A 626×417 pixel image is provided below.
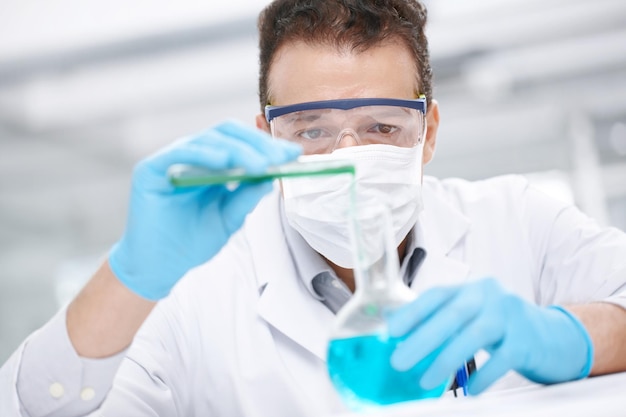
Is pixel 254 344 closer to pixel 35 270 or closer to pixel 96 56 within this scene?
pixel 96 56

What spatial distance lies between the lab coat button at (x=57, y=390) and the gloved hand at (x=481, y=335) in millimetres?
725

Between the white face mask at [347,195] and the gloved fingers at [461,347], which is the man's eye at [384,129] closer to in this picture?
the white face mask at [347,195]

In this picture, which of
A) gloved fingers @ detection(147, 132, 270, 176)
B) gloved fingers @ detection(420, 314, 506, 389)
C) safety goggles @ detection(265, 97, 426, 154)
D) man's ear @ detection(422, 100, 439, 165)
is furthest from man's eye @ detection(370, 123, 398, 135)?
gloved fingers @ detection(420, 314, 506, 389)

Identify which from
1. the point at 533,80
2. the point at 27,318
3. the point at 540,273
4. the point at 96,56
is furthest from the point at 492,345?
the point at 27,318

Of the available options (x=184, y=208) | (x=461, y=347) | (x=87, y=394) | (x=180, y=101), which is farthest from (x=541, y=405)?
(x=180, y=101)

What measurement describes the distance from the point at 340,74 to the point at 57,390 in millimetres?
1055

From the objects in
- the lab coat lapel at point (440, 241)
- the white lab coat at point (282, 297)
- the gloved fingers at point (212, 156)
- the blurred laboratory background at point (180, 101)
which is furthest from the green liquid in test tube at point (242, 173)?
the blurred laboratory background at point (180, 101)

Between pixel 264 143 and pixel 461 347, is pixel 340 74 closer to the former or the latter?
pixel 264 143

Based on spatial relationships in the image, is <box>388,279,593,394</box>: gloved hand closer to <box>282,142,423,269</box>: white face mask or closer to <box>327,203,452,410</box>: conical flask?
<box>327,203,452,410</box>: conical flask

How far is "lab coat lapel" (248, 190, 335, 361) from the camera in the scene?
5.96 feet

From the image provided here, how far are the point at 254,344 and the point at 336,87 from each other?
2.47 feet

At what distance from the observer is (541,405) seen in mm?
1023

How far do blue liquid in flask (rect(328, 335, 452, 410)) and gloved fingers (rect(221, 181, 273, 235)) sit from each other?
358mm

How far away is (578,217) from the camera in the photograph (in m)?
2.20
